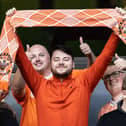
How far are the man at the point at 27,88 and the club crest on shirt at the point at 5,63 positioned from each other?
266 mm

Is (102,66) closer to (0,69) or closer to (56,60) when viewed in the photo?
(56,60)

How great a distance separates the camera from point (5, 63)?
10.2 ft

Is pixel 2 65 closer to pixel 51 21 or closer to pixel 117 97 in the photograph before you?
pixel 51 21

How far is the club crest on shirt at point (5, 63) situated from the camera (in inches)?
122

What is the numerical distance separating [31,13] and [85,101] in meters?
0.70

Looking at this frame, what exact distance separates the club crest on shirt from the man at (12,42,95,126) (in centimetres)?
27

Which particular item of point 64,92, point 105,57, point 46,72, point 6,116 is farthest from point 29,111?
point 105,57

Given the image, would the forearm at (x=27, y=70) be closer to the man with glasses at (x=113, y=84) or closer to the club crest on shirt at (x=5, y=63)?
the club crest on shirt at (x=5, y=63)

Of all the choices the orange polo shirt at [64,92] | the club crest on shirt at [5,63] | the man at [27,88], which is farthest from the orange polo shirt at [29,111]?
the club crest on shirt at [5,63]

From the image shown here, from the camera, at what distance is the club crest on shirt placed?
3.09 m

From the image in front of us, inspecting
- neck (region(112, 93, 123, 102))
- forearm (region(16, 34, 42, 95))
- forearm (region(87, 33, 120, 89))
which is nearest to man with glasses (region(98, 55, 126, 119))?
neck (region(112, 93, 123, 102))

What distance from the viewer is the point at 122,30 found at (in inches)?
122

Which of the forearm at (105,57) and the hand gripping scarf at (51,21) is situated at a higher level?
the hand gripping scarf at (51,21)

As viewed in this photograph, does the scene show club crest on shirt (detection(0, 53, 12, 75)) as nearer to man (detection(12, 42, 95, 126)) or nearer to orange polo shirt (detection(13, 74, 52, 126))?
man (detection(12, 42, 95, 126))
